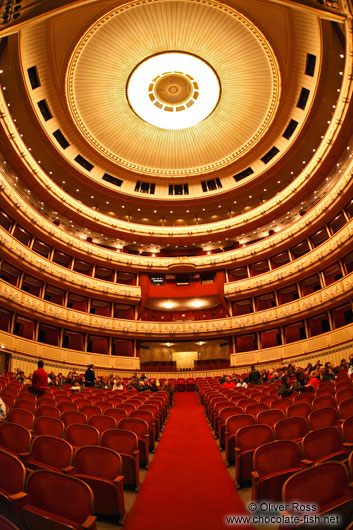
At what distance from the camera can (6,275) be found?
1553cm

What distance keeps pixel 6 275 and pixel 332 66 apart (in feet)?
58.4

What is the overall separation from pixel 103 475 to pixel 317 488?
1.88 meters

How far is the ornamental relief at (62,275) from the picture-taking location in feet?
46.6

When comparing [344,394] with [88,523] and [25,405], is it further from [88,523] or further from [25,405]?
[25,405]

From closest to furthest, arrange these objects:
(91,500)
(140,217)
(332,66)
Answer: (91,500) < (332,66) < (140,217)

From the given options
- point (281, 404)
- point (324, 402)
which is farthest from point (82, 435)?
point (324, 402)

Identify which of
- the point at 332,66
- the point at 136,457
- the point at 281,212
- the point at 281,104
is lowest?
the point at 136,457

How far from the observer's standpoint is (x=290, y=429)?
376 centimetres

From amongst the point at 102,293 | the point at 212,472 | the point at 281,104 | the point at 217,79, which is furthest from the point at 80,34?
the point at 212,472

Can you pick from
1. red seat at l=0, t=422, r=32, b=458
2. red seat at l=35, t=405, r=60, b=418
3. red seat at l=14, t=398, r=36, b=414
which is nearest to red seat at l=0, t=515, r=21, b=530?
red seat at l=0, t=422, r=32, b=458

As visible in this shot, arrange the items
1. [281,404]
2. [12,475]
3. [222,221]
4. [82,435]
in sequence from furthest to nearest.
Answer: [222,221]
[281,404]
[82,435]
[12,475]

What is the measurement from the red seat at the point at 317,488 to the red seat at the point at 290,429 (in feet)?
4.96

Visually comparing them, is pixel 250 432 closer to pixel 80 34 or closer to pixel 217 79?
pixel 80 34

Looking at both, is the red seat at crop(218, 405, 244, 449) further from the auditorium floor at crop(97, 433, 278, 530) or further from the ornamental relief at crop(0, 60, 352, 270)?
the ornamental relief at crop(0, 60, 352, 270)
